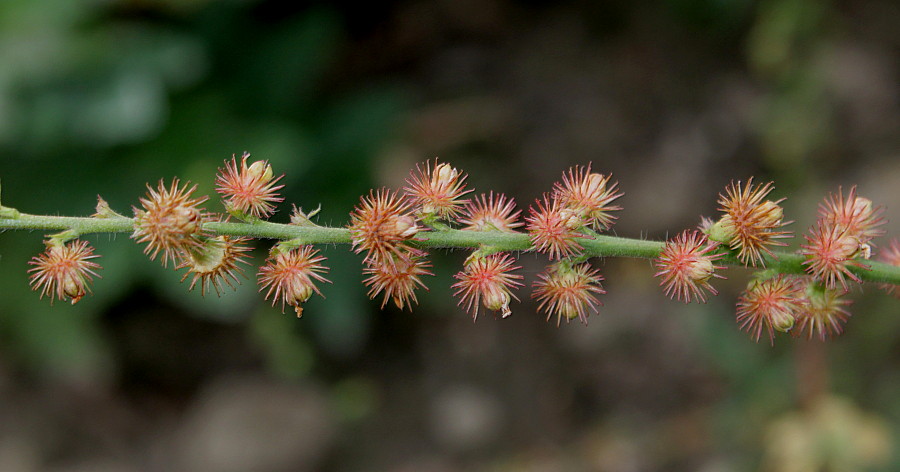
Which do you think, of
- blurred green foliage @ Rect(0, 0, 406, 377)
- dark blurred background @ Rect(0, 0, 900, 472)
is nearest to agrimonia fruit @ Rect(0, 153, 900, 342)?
dark blurred background @ Rect(0, 0, 900, 472)

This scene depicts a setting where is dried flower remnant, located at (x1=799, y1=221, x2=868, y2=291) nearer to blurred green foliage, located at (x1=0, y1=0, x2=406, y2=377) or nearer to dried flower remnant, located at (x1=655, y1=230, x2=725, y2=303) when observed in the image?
dried flower remnant, located at (x1=655, y1=230, x2=725, y2=303)

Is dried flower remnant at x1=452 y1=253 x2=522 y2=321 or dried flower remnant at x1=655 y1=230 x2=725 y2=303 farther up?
dried flower remnant at x1=655 y1=230 x2=725 y2=303

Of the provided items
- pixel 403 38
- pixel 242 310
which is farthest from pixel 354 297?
pixel 403 38

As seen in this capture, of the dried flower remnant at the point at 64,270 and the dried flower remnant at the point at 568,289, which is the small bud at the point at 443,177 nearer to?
the dried flower remnant at the point at 568,289

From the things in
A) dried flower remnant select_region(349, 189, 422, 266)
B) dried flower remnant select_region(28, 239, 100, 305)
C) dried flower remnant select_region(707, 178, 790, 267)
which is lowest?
dried flower remnant select_region(28, 239, 100, 305)

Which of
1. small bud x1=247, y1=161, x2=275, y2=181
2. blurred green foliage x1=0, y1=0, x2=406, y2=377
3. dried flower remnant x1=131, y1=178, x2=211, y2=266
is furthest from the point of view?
blurred green foliage x1=0, y1=0, x2=406, y2=377

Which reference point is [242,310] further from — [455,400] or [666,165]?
[666,165]
